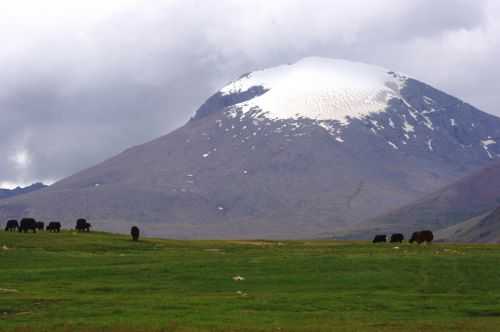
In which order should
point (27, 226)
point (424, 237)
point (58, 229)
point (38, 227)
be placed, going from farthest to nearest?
point (38, 227) < point (58, 229) < point (27, 226) < point (424, 237)

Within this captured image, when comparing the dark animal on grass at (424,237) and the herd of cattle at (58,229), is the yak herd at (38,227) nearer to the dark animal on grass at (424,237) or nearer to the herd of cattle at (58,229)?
the herd of cattle at (58,229)

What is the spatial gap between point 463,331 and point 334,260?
2811 cm

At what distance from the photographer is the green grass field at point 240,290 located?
4222cm

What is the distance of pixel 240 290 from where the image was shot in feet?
184

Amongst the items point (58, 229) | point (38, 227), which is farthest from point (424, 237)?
point (38, 227)

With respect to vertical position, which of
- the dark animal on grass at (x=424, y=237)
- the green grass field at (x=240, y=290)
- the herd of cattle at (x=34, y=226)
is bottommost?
the green grass field at (x=240, y=290)

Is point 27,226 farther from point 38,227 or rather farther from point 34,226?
point 38,227

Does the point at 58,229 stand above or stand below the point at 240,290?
above

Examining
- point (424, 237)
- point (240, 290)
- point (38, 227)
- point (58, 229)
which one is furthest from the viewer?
point (38, 227)

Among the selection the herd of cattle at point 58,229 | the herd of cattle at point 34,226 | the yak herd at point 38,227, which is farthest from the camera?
the herd of cattle at point 34,226

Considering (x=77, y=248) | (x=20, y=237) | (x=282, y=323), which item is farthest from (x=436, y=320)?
(x=20, y=237)

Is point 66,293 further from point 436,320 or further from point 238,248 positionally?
point 238,248

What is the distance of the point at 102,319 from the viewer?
139 ft

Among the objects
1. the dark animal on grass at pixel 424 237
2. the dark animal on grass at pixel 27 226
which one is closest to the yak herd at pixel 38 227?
the dark animal on grass at pixel 27 226
